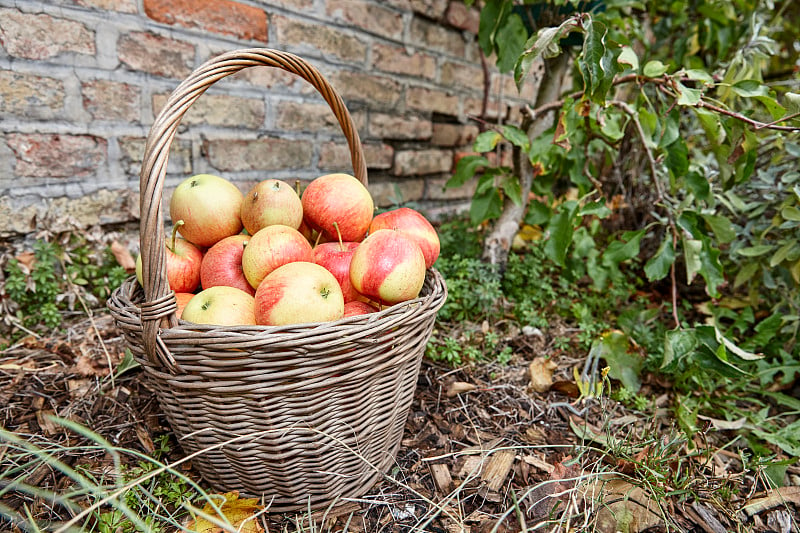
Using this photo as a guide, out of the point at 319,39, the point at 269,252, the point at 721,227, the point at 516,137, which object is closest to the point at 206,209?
the point at 269,252

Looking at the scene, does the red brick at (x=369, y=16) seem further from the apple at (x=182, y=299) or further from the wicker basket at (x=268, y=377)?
the apple at (x=182, y=299)

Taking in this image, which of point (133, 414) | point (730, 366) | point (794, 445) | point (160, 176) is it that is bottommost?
point (133, 414)

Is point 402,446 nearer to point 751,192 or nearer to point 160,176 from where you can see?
point 160,176

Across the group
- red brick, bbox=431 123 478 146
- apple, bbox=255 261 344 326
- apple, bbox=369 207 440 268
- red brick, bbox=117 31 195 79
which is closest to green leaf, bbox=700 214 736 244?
apple, bbox=369 207 440 268

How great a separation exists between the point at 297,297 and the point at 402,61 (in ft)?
5.79

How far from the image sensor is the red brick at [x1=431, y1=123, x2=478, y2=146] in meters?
2.57

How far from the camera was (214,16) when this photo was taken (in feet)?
5.53

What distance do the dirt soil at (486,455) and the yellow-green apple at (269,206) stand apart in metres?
0.62

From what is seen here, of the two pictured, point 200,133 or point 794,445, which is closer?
point 794,445

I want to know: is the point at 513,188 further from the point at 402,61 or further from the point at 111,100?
the point at 111,100

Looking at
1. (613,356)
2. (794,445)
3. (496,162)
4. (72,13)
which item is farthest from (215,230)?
(496,162)

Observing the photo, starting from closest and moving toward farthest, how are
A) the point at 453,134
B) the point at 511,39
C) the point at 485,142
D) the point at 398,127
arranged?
1. the point at 485,142
2. the point at 511,39
3. the point at 398,127
4. the point at 453,134

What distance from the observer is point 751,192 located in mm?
2004

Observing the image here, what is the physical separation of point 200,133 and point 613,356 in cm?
172
